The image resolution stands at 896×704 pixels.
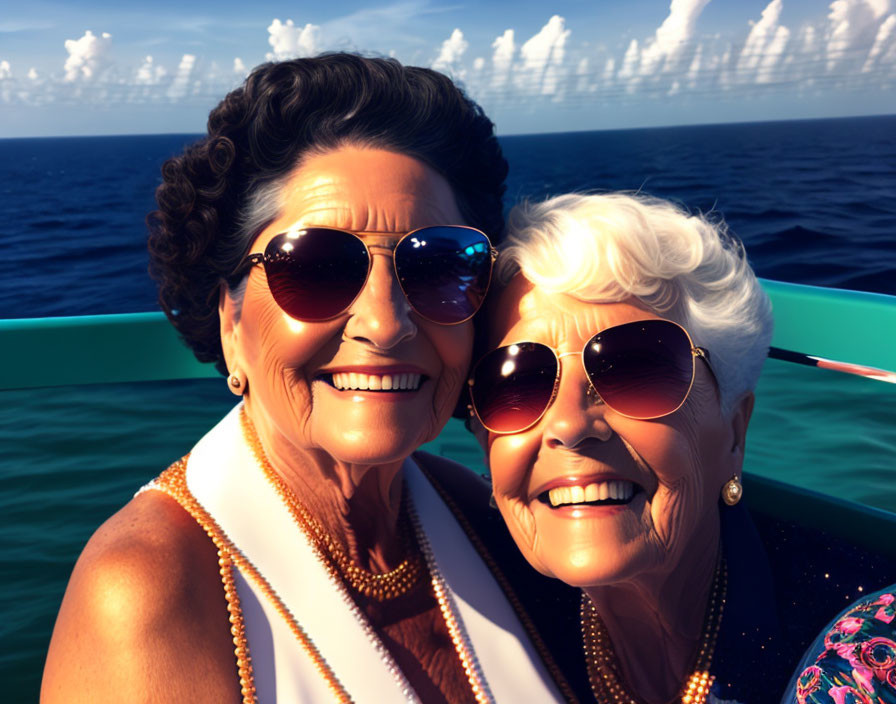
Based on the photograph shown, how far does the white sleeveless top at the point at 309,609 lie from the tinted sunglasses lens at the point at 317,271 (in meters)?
0.48

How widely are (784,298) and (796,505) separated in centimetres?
74

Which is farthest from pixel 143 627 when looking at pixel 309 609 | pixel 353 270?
pixel 353 270

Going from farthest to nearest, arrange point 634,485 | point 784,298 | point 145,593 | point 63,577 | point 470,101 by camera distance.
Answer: point 63,577, point 784,298, point 470,101, point 634,485, point 145,593

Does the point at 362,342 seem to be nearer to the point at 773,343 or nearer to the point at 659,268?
the point at 659,268

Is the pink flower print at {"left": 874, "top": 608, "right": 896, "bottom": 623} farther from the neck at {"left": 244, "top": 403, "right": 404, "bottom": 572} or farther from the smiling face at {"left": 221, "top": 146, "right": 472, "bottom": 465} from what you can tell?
the neck at {"left": 244, "top": 403, "right": 404, "bottom": 572}

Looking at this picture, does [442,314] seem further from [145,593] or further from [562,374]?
[145,593]

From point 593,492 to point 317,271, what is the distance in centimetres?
75

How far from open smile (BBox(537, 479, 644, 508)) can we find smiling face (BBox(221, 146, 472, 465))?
342mm

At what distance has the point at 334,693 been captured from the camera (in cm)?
198

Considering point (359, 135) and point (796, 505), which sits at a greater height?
point (359, 135)

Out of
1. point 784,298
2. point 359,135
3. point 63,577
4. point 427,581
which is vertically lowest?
point 63,577

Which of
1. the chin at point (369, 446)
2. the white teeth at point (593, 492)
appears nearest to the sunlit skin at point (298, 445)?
the chin at point (369, 446)

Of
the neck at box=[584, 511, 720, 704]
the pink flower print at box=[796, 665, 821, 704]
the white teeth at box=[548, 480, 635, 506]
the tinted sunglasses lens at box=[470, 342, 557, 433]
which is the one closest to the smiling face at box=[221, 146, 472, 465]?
the tinted sunglasses lens at box=[470, 342, 557, 433]

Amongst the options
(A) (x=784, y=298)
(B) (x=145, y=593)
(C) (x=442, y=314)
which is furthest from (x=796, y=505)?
(B) (x=145, y=593)
